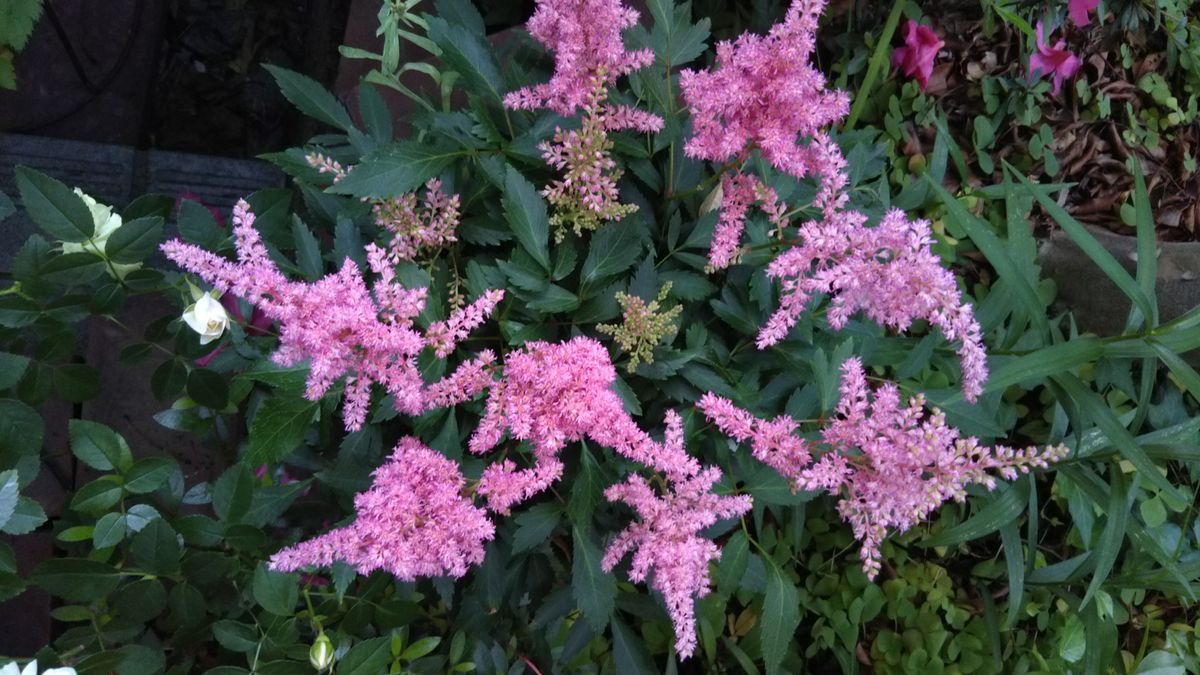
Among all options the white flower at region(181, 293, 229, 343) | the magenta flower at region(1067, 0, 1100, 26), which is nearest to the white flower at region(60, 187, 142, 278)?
the white flower at region(181, 293, 229, 343)

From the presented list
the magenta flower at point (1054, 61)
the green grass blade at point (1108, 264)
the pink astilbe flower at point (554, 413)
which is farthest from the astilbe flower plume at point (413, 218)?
the magenta flower at point (1054, 61)

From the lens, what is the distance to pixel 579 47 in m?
0.95

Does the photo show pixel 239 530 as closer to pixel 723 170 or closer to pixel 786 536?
pixel 723 170

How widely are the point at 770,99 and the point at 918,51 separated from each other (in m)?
0.92

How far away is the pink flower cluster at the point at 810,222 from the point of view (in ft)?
2.71

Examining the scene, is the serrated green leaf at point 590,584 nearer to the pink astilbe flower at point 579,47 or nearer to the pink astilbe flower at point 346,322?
the pink astilbe flower at point 346,322

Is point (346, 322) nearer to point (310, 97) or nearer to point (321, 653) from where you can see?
point (321, 653)

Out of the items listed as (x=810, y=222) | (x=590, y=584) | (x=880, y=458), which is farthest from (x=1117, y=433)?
(x=590, y=584)

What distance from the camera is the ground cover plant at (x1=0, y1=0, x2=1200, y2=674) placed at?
0.86 metres

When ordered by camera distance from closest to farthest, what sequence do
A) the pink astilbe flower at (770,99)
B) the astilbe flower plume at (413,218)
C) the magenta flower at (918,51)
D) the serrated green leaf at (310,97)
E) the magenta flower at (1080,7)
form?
the pink astilbe flower at (770,99) → the astilbe flower plume at (413,218) → the serrated green leaf at (310,97) → the magenta flower at (1080,7) → the magenta flower at (918,51)

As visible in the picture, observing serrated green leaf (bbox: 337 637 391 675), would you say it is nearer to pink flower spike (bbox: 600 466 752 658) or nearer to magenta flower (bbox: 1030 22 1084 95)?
pink flower spike (bbox: 600 466 752 658)

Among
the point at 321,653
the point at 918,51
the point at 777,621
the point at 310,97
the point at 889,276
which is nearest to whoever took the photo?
the point at 889,276

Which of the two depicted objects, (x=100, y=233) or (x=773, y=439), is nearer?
(x=773, y=439)

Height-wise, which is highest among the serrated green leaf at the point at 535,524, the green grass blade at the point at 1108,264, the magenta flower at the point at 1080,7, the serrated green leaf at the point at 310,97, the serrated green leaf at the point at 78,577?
the magenta flower at the point at 1080,7
